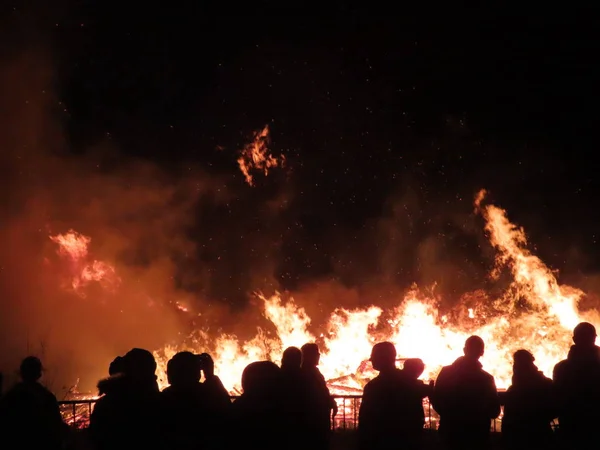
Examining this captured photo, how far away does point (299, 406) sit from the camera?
3750mm

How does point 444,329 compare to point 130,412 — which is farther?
point 444,329

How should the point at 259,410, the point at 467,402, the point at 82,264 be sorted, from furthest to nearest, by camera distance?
the point at 82,264
the point at 467,402
the point at 259,410

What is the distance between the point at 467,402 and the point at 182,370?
230 cm

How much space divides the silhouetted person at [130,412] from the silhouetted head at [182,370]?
0.16 meters

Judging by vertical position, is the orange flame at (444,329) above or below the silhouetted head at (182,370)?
above

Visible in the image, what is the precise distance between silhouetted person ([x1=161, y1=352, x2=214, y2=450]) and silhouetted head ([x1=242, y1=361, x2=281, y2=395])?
36 cm

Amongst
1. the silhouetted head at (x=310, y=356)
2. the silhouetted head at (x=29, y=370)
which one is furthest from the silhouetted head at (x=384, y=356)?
the silhouetted head at (x=29, y=370)

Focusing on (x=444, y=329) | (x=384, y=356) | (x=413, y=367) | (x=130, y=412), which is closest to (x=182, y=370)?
(x=130, y=412)

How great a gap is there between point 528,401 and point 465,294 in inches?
537

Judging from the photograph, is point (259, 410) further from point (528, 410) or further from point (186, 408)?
point (528, 410)

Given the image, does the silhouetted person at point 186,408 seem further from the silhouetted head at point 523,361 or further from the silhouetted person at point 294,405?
the silhouetted head at point 523,361

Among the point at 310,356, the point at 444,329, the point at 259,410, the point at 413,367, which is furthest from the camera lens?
the point at 444,329

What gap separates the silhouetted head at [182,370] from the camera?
360 centimetres

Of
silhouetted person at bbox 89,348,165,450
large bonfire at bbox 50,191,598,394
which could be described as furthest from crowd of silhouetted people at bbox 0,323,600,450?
large bonfire at bbox 50,191,598,394
